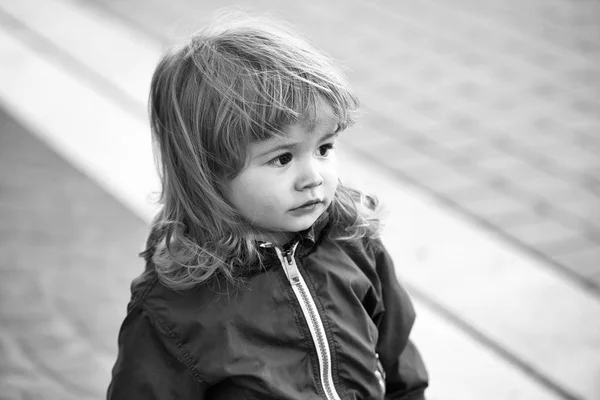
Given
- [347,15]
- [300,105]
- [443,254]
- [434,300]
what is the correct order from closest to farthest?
[300,105] < [434,300] < [443,254] < [347,15]

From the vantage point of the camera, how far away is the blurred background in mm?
2697

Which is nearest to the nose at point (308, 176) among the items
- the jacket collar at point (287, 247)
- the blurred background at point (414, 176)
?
the jacket collar at point (287, 247)

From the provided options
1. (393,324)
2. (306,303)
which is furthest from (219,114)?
(393,324)

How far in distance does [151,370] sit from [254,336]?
0.22m

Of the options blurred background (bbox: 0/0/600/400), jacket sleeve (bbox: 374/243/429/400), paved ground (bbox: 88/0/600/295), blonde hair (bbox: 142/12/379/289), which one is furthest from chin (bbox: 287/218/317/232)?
paved ground (bbox: 88/0/600/295)

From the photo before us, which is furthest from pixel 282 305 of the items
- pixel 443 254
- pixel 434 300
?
pixel 443 254

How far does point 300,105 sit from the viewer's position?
1477 mm

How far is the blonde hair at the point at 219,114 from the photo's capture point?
147 cm

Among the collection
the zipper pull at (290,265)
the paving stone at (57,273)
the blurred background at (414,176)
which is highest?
the zipper pull at (290,265)

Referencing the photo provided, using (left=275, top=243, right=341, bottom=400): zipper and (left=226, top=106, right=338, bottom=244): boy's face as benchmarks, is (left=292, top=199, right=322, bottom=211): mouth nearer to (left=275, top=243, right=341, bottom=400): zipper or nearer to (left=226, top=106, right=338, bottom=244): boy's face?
(left=226, top=106, right=338, bottom=244): boy's face

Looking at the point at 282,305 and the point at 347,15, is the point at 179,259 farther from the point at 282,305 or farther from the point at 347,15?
the point at 347,15

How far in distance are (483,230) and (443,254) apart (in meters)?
0.27

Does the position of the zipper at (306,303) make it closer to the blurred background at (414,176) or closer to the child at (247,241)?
the child at (247,241)

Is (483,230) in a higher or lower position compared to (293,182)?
lower
